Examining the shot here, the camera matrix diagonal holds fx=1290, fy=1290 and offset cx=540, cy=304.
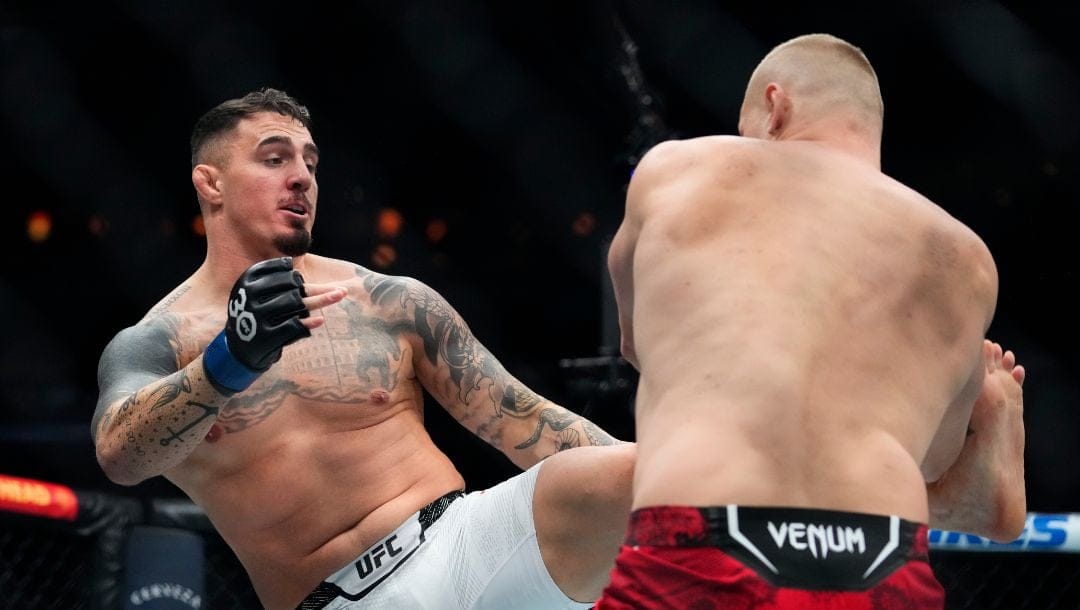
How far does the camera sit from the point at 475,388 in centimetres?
254

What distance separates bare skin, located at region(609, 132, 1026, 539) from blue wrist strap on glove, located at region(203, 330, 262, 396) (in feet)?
2.22

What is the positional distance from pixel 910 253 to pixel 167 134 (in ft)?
11.7

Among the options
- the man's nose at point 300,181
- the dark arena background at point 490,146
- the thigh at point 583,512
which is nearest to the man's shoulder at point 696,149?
the thigh at point 583,512

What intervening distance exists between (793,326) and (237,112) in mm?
1541

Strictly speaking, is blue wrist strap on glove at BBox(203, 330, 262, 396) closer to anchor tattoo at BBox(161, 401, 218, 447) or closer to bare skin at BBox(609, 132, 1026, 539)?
anchor tattoo at BBox(161, 401, 218, 447)

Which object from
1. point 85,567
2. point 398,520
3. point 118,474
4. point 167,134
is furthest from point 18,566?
point 167,134

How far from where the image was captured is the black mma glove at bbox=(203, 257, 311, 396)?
1.96 metres

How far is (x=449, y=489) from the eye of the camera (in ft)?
8.09

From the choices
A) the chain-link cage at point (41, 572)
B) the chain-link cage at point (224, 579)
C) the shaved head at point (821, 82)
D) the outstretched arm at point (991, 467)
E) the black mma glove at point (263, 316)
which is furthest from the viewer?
the chain-link cage at point (224, 579)

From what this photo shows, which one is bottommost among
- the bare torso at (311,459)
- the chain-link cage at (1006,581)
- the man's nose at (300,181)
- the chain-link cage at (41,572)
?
the chain-link cage at (1006,581)

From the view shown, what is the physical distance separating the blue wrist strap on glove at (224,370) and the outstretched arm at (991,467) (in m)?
1.08

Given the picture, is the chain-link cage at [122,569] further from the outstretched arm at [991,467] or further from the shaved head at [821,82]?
the shaved head at [821,82]

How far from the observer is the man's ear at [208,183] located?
2646mm

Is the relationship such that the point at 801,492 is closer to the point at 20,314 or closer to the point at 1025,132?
the point at 1025,132
